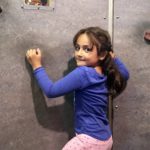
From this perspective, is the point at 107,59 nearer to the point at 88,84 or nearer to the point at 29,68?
the point at 88,84

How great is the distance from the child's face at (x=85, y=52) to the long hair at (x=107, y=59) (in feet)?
0.06

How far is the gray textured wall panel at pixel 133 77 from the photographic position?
158 cm

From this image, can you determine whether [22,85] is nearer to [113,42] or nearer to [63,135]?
[63,135]

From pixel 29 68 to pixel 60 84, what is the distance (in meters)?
0.19

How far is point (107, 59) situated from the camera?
1.49 m

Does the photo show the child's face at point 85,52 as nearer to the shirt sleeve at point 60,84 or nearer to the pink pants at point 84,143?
the shirt sleeve at point 60,84

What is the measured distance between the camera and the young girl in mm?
1391

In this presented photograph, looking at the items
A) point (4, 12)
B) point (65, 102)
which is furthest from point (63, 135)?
point (4, 12)

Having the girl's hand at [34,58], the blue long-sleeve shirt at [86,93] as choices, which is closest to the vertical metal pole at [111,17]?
the blue long-sleeve shirt at [86,93]

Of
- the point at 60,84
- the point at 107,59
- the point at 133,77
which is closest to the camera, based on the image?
the point at 60,84

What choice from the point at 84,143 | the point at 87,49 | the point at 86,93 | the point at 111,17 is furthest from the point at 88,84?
the point at 111,17

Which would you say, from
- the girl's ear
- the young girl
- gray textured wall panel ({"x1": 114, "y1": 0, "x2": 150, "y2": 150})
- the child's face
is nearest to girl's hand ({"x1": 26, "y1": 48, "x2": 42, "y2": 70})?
the young girl

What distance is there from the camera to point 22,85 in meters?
1.49

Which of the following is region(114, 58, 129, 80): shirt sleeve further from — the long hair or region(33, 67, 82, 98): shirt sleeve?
region(33, 67, 82, 98): shirt sleeve
